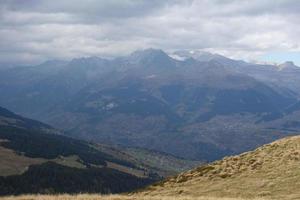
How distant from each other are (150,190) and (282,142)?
21.8 meters

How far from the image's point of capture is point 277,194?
43.7 m

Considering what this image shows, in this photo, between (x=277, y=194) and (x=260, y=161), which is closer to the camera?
(x=277, y=194)

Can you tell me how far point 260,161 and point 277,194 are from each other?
1711 cm

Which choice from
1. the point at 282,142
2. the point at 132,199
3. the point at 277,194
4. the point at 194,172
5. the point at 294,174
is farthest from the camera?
the point at 282,142

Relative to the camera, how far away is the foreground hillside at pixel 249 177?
4656 cm

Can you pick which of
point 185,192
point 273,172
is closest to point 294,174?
point 273,172

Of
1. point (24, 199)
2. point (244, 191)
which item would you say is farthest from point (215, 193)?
→ point (24, 199)

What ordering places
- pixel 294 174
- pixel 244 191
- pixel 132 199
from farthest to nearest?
pixel 294 174, pixel 244 191, pixel 132 199

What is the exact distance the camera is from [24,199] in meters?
36.1

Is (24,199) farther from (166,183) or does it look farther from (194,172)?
(194,172)

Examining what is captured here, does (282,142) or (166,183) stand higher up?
(282,142)

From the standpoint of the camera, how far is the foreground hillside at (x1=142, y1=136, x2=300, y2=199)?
46.6m

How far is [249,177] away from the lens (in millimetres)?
53656

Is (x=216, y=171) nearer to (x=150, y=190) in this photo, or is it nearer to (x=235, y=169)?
(x=235, y=169)
